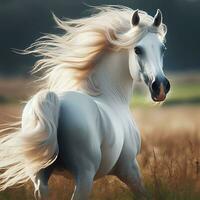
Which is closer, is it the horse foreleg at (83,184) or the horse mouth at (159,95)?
the horse foreleg at (83,184)

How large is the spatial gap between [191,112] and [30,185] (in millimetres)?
7715

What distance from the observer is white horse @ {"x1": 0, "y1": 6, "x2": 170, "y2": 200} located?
570cm

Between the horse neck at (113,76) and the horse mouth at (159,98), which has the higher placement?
the horse mouth at (159,98)

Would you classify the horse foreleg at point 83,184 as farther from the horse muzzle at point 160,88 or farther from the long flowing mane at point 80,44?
the long flowing mane at point 80,44

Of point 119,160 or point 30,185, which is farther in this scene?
point 30,185

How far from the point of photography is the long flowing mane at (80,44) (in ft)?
21.2

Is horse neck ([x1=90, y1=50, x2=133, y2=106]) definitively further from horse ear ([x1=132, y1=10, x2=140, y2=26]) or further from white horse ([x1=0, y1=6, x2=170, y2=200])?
horse ear ([x1=132, y1=10, x2=140, y2=26])

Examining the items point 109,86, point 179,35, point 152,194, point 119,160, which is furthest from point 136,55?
point 179,35

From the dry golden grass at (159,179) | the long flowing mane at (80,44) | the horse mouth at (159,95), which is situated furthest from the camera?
the dry golden grass at (159,179)

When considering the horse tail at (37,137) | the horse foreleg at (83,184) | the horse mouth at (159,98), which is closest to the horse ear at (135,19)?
the horse mouth at (159,98)

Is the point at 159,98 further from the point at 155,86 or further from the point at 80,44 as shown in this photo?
the point at 80,44

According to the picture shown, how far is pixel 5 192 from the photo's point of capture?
705cm

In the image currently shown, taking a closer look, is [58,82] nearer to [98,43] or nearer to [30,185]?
[98,43]

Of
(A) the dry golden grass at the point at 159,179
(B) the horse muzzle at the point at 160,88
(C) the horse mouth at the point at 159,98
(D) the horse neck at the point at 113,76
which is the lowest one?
(A) the dry golden grass at the point at 159,179
